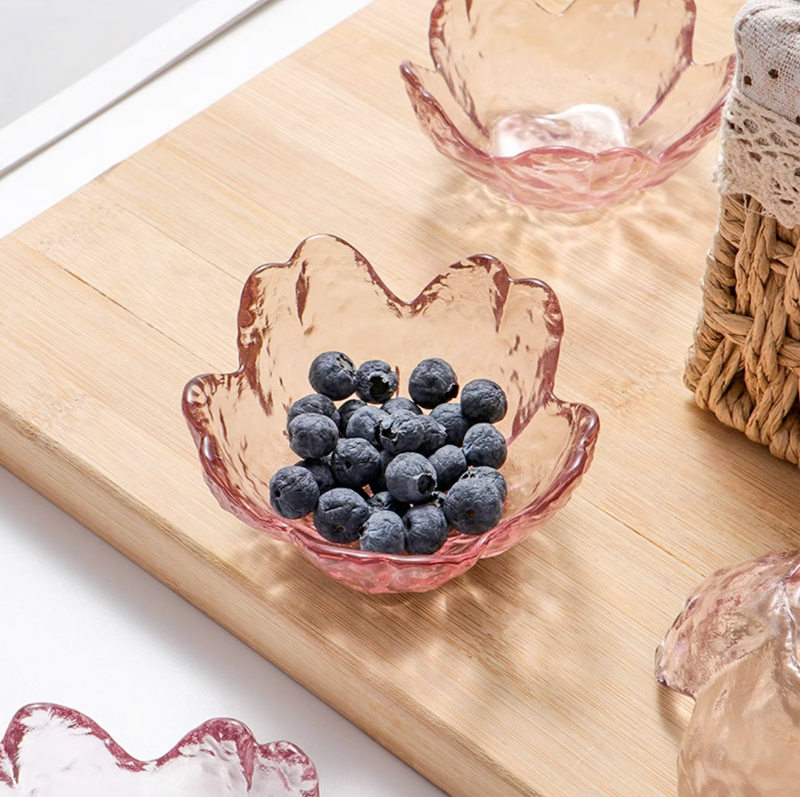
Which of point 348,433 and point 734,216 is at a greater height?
point 734,216

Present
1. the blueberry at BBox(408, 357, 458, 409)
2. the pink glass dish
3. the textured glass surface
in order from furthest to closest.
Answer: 1. the blueberry at BBox(408, 357, 458, 409)
2. the pink glass dish
3. the textured glass surface

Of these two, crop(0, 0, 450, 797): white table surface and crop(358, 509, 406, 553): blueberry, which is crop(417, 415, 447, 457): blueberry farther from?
crop(0, 0, 450, 797): white table surface

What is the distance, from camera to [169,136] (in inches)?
45.5

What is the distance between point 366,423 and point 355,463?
1.5 inches

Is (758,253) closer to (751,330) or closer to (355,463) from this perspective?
(751,330)

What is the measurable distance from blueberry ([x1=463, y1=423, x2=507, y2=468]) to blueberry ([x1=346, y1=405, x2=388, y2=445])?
0.06 meters

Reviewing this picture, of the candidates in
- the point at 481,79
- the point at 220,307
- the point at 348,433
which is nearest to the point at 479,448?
the point at 348,433

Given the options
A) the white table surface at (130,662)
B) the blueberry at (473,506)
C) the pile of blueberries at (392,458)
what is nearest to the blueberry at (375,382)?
the pile of blueberries at (392,458)

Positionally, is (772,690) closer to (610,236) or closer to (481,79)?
(610,236)

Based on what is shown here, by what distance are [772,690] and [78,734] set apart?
42 cm

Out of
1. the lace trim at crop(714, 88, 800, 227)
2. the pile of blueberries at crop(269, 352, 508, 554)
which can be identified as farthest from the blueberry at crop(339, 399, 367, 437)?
the lace trim at crop(714, 88, 800, 227)

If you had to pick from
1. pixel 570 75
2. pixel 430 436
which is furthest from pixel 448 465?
pixel 570 75

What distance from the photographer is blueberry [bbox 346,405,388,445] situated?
32.4 inches

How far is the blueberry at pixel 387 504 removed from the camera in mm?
797
